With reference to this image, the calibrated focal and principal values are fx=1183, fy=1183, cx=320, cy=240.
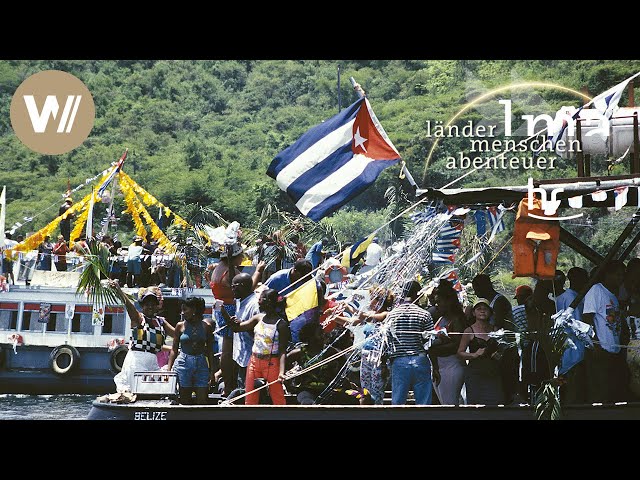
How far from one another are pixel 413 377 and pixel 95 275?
310 centimetres

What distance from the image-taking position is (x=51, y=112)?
10445 millimetres

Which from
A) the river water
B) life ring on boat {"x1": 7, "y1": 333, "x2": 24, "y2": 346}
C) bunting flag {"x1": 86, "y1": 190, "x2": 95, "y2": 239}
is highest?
bunting flag {"x1": 86, "y1": 190, "x2": 95, "y2": 239}

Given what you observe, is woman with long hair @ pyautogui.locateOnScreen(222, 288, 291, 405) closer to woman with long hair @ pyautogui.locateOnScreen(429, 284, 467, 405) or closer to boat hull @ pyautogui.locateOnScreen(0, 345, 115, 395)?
woman with long hair @ pyautogui.locateOnScreen(429, 284, 467, 405)

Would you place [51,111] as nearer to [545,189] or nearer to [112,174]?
[112,174]

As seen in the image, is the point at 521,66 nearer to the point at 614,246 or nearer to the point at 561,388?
the point at 614,246

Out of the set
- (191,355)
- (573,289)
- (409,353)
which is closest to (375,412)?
(409,353)

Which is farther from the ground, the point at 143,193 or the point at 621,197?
the point at 143,193

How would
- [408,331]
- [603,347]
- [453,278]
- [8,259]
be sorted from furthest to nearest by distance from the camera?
1. [8,259]
2. [453,278]
3. [603,347]
4. [408,331]

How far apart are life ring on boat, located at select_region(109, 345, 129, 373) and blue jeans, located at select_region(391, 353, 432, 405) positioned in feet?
8.80

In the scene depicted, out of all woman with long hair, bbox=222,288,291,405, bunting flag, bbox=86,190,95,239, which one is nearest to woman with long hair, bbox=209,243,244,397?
woman with long hair, bbox=222,288,291,405

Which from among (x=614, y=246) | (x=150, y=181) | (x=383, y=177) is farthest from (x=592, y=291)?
(x=150, y=181)

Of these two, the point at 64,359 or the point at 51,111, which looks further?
the point at 64,359

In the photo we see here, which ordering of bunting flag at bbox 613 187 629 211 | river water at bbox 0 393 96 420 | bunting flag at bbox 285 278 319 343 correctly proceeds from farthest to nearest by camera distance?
river water at bbox 0 393 96 420, bunting flag at bbox 285 278 319 343, bunting flag at bbox 613 187 629 211

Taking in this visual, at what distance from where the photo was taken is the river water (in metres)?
10.1
